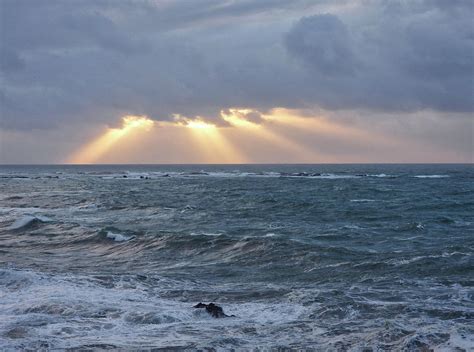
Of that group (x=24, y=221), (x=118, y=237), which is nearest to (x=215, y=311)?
(x=118, y=237)

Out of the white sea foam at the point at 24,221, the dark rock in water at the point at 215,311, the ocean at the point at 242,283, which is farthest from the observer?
the white sea foam at the point at 24,221

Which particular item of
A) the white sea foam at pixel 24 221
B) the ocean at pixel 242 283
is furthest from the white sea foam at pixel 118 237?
the white sea foam at pixel 24 221

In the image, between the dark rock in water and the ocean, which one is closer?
the ocean

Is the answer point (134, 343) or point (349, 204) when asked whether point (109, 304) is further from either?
point (349, 204)

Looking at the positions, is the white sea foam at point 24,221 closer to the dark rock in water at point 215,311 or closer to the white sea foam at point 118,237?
the white sea foam at point 118,237

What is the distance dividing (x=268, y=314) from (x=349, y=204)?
37.0 metres

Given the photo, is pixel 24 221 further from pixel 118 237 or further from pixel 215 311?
pixel 215 311

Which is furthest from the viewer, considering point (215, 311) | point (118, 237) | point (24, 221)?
point (24, 221)

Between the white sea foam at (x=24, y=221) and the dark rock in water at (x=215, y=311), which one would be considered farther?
the white sea foam at (x=24, y=221)

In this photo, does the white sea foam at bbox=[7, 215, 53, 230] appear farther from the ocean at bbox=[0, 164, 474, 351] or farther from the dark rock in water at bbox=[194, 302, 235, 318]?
the dark rock in water at bbox=[194, 302, 235, 318]

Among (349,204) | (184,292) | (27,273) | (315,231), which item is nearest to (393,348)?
(184,292)

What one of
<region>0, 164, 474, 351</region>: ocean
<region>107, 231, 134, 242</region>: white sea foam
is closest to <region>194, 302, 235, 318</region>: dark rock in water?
<region>0, 164, 474, 351</region>: ocean

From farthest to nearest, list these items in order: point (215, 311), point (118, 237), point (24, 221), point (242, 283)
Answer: point (24, 221) → point (118, 237) → point (242, 283) → point (215, 311)

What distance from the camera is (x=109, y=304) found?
53.1 ft
